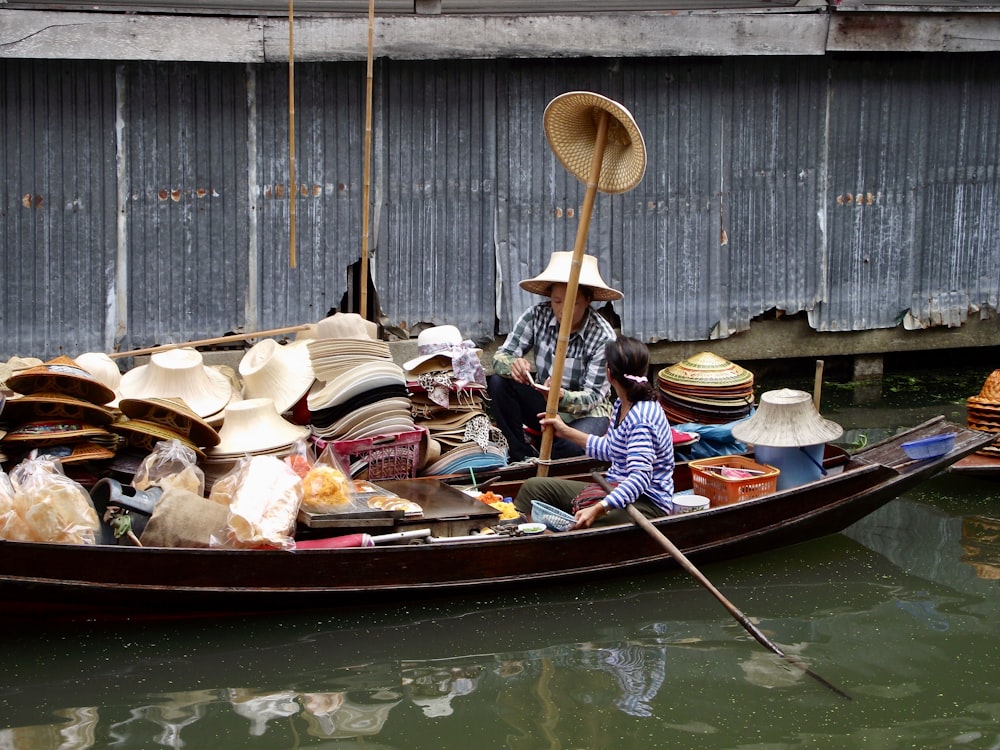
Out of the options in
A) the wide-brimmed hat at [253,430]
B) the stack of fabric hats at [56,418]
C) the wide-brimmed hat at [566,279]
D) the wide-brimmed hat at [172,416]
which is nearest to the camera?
the stack of fabric hats at [56,418]

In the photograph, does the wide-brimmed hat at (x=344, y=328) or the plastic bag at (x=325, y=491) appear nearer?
the plastic bag at (x=325, y=491)

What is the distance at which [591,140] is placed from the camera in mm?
6719

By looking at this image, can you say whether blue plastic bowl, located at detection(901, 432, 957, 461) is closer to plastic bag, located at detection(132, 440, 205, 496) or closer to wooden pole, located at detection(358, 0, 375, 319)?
wooden pole, located at detection(358, 0, 375, 319)

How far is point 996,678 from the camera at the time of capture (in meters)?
5.50

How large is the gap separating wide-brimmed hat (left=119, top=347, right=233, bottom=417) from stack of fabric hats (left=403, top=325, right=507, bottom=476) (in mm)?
1160

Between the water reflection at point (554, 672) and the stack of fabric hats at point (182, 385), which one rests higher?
the stack of fabric hats at point (182, 385)

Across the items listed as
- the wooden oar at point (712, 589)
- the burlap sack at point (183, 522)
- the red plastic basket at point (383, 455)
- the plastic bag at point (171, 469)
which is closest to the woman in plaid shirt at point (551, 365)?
the red plastic basket at point (383, 455)

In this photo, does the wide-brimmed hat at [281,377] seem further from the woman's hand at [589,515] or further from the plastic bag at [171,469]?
the woman's hand at [589,515]

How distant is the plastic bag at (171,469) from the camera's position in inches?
235

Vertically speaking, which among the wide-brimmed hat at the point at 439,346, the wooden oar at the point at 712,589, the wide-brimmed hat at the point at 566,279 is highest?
the wide-brimmed hat at the point at 566,279

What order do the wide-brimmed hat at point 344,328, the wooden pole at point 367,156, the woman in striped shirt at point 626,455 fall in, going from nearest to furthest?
1. the woman in striped shirt at point 626,455
2. the wide-brimmed hat at point 344,328
3. the wooden pole at point 367,156

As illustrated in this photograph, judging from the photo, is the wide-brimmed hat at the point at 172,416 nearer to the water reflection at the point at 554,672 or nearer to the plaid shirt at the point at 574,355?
the water reflection at the point at 554,672

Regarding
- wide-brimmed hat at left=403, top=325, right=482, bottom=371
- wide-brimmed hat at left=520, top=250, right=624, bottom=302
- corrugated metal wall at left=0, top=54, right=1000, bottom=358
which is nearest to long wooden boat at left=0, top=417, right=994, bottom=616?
wide-brimmed hat at left=403, top=325, right=482, bottom=371

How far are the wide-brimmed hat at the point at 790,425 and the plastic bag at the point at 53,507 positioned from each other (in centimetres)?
357
